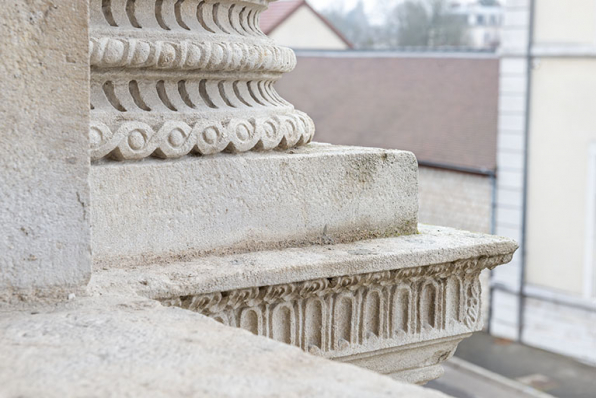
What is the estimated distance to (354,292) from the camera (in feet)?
8.38

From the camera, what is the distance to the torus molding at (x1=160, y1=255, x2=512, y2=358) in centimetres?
235

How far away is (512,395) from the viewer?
34.5 ft

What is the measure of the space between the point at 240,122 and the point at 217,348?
102cm

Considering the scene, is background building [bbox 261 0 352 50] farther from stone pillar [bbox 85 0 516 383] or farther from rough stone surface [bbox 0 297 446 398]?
rough stone surface [bbox 0 297 446 398]

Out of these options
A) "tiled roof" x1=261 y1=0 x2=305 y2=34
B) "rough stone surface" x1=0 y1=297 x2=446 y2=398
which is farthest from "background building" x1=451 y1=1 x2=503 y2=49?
"rough stone surface" x1=0 y1=297 x2=446 y2=398

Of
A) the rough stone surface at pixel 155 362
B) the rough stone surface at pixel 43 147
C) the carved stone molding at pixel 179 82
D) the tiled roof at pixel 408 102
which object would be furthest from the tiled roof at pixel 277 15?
the rough stone surface at pixel 155 362

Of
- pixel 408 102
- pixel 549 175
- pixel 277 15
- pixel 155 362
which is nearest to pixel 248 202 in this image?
pixel 155 362

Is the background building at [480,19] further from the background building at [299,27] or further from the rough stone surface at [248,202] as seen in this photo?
the rough stone surface at [248,202]

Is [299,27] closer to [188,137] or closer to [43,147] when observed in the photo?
[188,137]

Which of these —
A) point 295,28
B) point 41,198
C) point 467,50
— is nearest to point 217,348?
point 41,198

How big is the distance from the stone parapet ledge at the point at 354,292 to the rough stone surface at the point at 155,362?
310 millimetres

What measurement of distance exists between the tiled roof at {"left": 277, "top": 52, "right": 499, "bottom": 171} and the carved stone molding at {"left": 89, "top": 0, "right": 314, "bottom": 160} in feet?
34.8

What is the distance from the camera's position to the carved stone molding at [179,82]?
2.33 metres

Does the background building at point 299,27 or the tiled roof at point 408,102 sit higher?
the background building at point 299,27
